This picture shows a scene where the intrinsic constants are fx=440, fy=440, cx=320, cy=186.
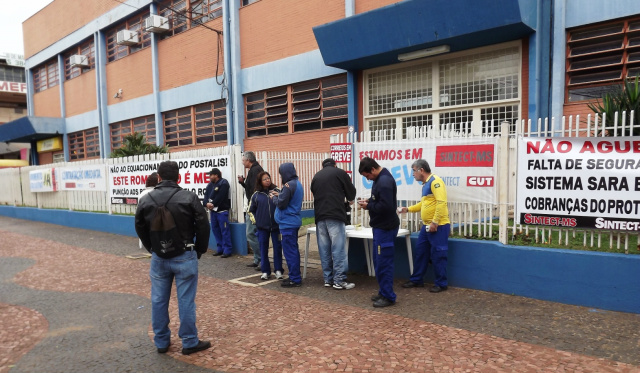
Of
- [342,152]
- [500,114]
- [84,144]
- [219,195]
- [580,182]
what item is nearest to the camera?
[580,182]

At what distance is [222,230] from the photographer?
8.98m

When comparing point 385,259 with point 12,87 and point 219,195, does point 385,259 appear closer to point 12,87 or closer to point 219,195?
point 219,195

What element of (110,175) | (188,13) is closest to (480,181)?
(110,175)

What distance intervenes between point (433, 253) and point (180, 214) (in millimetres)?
3437

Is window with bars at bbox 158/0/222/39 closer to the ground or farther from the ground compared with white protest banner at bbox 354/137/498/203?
farther from the ground

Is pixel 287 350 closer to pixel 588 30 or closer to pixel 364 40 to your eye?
pixel 364 40

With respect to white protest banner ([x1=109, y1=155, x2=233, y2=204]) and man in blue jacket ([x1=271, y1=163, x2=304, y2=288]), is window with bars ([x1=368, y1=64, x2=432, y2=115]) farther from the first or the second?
man in blue jacket ([x1=271, y1=163, x2=304, y2=288])

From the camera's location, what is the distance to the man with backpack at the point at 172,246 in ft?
13.4

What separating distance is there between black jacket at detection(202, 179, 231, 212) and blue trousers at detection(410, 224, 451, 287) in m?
A: 4.24

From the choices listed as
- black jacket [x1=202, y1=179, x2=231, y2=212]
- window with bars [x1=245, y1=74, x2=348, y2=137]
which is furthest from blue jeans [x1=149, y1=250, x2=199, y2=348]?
window with bars [x1=245, y1=74, x2=348, y2=137]

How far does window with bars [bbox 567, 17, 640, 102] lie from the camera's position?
8.20 meters

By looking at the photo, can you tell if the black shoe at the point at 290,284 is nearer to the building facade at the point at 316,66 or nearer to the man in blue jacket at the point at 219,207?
the man in blue jacket at the point at 219,207

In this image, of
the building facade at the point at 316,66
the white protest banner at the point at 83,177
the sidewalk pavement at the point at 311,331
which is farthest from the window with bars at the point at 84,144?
the sidewalk pavement at the point at 311,331

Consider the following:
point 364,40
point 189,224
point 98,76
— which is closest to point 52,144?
point 98,76
